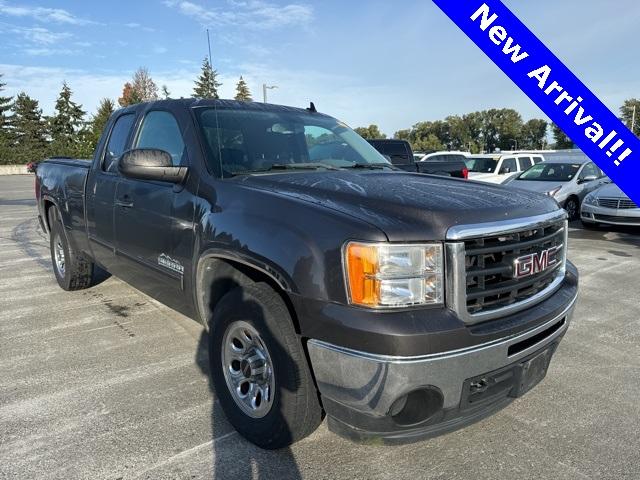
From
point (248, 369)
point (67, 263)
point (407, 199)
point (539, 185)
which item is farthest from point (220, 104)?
point (539, 185)

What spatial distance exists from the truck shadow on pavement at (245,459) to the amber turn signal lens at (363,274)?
0.52m

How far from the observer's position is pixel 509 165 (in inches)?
642

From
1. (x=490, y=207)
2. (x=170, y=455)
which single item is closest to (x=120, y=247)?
(x=170, y=455)

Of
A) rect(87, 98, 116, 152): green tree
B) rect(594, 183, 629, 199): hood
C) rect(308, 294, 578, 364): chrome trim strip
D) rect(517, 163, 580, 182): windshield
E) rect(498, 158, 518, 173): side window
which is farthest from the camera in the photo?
rect(87, 98, 116, 152): green tree

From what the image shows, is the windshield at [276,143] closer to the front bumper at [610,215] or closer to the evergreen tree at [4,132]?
the front bumper at [610,215]

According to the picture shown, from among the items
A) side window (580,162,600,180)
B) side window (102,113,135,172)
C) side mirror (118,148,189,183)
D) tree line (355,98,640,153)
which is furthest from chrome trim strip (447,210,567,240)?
tree line (355,98,640,153)

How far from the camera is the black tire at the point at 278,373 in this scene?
2328 millimetres

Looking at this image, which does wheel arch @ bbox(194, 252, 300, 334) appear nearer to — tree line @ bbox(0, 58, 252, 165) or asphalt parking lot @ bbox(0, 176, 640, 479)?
asphalt parking lot @ bbox(0, 176, 640, 479)

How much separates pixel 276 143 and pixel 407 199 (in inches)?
56.6

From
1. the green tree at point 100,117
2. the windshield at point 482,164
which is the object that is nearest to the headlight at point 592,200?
the windshield at point 482,164

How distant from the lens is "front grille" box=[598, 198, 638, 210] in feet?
32.4

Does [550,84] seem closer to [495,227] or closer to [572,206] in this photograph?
[495,227]

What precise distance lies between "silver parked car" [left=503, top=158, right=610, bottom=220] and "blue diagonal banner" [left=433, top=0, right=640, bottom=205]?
7.41 m

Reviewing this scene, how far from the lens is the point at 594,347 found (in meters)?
4.11
